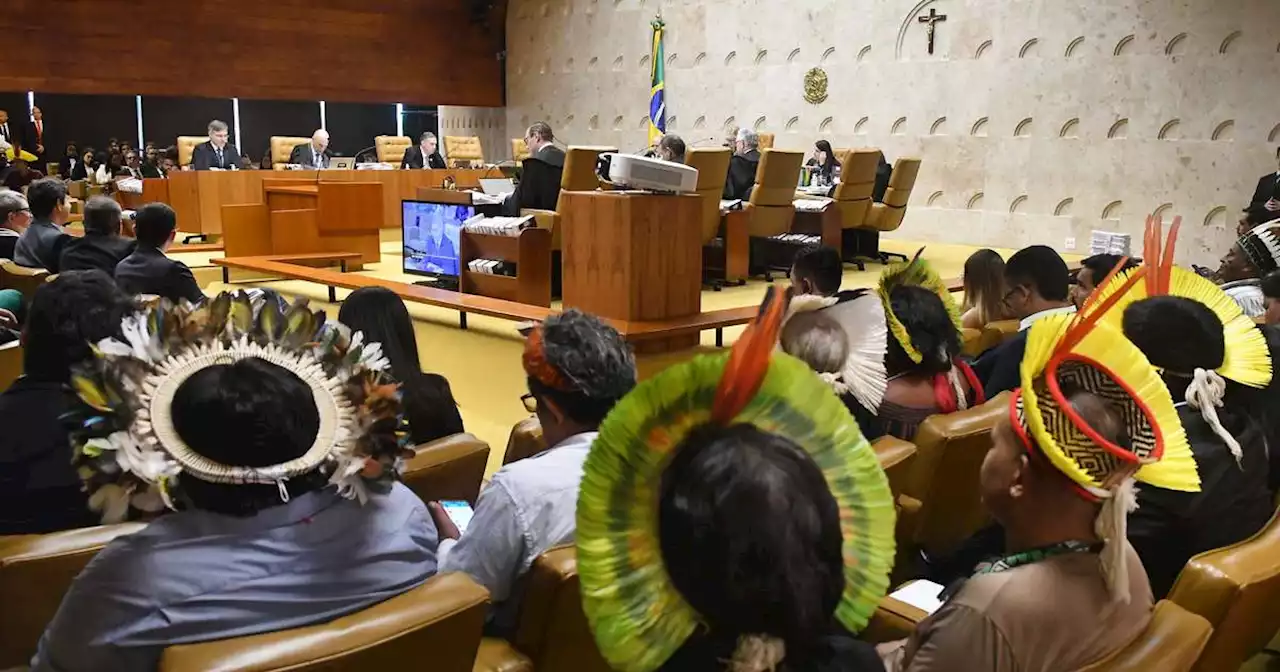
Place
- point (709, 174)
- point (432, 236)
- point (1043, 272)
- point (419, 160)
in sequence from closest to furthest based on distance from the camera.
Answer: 1. point (1043, 272)
2. point (709, 174)
3. point (432, 236)
4. point (419, 160)

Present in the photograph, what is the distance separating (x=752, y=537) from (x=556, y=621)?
727 millimetres

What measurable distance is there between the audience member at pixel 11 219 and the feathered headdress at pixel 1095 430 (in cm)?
551

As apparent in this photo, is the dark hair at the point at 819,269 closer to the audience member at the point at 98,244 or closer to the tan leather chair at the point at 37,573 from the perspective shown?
the tan leather chair at the point at 37,573

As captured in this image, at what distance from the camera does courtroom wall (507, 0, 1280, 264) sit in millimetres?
9062

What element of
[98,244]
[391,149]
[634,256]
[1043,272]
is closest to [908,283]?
[1043,272]

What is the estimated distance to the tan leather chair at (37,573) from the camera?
1.53 metres

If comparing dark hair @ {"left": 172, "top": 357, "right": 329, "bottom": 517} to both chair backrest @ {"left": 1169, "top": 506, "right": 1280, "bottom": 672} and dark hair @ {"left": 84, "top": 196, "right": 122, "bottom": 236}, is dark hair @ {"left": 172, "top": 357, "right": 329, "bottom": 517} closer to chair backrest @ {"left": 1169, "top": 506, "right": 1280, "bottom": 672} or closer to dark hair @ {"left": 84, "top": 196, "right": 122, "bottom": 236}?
chair backrest @ {"left": 1169, "top": 506, "right": 1280, "bottom": 672}

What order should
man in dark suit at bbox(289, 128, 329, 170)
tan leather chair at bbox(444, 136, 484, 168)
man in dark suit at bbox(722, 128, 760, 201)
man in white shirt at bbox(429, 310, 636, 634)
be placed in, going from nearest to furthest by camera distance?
man in white shirt at bbox(429, 310, 636, 634), man in dark suit at bbox(722, 128, 760, 201), man in dark suit at bbox(289, 128, 329, 170), tan leather chair at bbox(444, 136, 484, 168)

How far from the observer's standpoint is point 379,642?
3.99 ft

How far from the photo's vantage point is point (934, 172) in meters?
11.0

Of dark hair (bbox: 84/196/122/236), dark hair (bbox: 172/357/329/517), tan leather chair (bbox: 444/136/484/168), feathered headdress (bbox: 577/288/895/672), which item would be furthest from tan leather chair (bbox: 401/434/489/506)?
tan leather chair (bbox: 444/136/484/168)

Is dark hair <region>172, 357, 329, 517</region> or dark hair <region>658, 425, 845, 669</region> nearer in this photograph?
dark hair <region>658, 425, 845, 669</region>

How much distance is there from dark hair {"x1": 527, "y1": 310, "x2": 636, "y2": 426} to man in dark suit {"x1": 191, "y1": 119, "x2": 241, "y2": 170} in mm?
9676

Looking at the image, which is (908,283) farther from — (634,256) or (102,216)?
(102,216)
